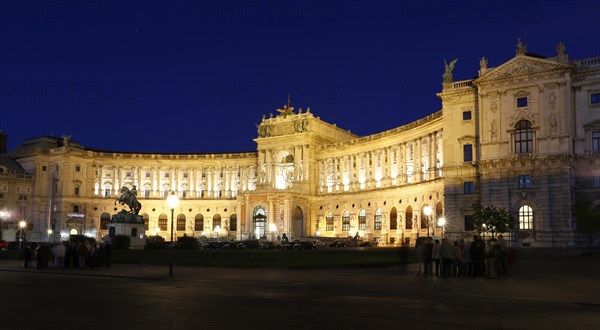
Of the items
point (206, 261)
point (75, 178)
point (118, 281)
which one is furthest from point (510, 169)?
point (75, 178)

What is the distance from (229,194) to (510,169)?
255 ft

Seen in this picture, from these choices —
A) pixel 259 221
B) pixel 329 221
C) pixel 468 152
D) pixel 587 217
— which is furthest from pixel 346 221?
pixel 587 217

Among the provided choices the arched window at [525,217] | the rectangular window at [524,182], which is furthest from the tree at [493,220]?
the rectangular window at [524,182]

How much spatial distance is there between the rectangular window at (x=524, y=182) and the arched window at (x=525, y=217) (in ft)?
7.87

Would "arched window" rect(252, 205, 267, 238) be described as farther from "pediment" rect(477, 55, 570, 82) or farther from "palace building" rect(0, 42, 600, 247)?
"pediment" rect(477, 55, 570, 82)

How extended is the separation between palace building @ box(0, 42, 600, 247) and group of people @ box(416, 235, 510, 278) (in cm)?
1157

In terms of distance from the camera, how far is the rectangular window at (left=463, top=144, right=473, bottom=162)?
263 ft

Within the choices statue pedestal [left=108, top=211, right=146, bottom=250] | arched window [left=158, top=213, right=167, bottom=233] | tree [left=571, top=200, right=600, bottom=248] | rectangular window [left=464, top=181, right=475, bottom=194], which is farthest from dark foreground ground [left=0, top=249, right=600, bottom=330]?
arched window [left=158, top=213, right=167, bottom=233]

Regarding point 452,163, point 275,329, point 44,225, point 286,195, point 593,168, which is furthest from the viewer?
point 44,225

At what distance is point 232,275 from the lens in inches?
1411

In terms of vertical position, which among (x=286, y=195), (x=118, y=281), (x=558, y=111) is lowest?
(x=118, y=281)

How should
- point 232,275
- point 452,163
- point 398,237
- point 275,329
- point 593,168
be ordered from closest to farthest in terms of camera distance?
point 275,329
point 232,275
point 593,168
point 452,163
point 398,237

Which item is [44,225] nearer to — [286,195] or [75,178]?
[75,178]

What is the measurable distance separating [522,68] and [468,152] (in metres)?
12.5
